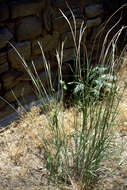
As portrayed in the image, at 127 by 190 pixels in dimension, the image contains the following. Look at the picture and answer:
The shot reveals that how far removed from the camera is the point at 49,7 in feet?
8.20

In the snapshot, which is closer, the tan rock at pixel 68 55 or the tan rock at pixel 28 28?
the tan rock at pixel 28 28

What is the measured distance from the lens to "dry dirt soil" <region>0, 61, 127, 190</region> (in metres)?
1.84

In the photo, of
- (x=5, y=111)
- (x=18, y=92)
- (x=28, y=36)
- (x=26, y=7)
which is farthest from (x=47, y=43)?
(x=5, y=111)

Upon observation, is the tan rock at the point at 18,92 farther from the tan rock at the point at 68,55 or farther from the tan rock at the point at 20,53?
the tan rock at the point at 68,55

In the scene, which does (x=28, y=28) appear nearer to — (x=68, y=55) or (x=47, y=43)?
(x=47, y=43)

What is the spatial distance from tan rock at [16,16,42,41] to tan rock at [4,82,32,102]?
0.44m

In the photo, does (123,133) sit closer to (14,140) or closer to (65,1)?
(14,140)

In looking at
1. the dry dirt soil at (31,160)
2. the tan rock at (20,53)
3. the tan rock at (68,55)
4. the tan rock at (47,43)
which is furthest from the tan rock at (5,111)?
the tan rock at (68,55)

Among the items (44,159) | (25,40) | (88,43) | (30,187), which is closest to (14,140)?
(44,159)

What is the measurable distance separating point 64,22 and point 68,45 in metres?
0.25

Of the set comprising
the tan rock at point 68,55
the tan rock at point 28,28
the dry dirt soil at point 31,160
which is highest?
the tan rock at point 28,28

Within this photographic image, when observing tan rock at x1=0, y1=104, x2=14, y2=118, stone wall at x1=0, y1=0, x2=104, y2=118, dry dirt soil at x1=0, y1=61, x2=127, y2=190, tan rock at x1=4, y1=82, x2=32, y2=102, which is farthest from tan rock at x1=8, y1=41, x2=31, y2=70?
dry dirt soil at x1=0, y1=61, x2=127, y2=190

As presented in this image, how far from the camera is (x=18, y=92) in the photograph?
257cm

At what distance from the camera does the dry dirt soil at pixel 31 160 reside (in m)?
1.84
